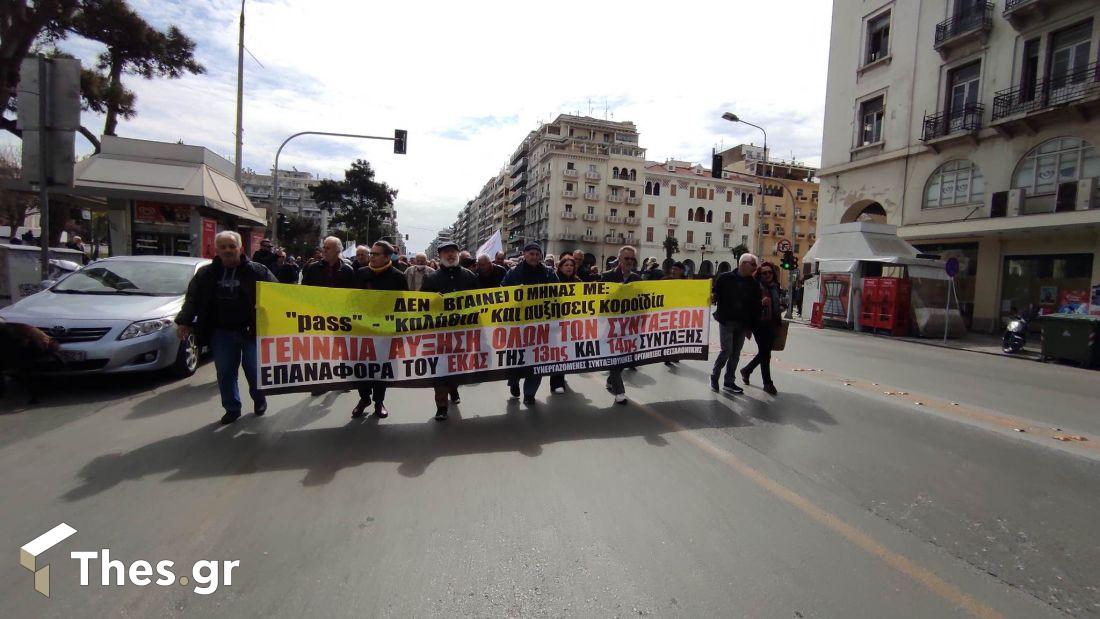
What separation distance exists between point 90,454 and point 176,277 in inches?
150

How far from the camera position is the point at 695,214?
260 feet

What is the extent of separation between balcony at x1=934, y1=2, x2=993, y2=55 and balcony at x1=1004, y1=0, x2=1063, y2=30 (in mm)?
693

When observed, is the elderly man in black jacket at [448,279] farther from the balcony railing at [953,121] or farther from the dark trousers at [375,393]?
the balcony railing at [953,121]

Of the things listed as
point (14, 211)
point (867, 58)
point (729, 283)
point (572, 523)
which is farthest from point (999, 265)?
point (14, 211)

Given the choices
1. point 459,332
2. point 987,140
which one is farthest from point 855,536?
point 987,140

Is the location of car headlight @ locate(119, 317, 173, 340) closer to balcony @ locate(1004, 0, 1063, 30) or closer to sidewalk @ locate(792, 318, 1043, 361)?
sidewalk @ locate(792, 318, 1043, 361)

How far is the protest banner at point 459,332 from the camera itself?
5.46m

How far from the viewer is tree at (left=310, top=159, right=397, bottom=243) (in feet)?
214

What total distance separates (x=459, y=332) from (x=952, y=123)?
25.6 m

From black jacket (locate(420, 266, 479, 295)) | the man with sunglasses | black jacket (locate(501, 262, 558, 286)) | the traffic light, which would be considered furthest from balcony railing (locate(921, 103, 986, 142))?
black jacket (locate(420, 266, 479, 295))

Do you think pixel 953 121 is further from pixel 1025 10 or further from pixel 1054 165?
pixel 1054 165

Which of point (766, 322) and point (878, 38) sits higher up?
point (878, 38)

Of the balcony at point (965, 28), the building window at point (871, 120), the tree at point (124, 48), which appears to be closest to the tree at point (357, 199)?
the tree at point (124, 48)

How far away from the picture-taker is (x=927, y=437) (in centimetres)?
554
